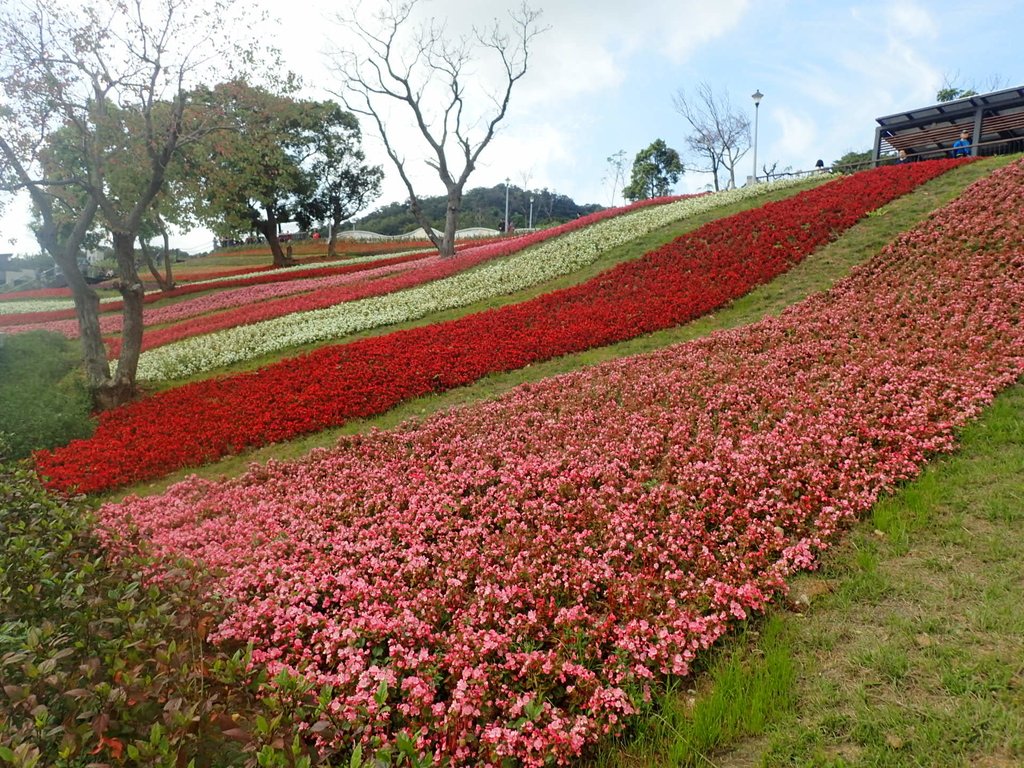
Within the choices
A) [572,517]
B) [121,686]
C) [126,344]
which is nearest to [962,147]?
[572,517]

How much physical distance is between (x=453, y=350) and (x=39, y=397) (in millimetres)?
9120

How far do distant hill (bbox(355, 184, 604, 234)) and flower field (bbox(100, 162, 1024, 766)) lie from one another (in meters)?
69.1

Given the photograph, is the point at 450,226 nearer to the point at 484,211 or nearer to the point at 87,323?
the point at 87,323

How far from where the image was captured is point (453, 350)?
13172 mm

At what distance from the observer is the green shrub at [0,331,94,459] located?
421 inches

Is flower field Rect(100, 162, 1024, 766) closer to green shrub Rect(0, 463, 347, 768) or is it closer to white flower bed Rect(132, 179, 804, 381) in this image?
green shrub Rect(0, 463, 347, 768)

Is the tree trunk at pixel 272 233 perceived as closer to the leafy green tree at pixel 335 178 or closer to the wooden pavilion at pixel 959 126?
the leafy green tree at pixel 335 178

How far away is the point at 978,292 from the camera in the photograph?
33.5 feet

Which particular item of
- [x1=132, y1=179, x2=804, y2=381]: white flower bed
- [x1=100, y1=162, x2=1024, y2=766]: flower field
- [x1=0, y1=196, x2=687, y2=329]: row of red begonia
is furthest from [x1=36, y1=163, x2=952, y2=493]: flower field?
[x1=0, y1=196, x2=687, y2=329]: row of red begonia

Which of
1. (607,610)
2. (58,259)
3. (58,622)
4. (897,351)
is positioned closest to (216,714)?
(58,622)

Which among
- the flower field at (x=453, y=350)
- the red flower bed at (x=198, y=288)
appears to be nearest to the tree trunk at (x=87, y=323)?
the flower field at (x=453, y=350)

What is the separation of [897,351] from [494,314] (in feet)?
32.0

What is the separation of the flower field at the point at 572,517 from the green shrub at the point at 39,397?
14.0 ft

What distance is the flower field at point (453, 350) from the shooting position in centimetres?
1005
